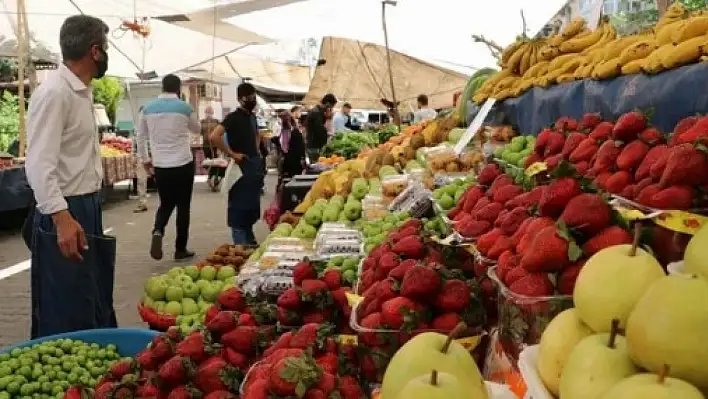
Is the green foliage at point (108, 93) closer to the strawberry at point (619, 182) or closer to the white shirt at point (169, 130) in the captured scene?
the white shirt at point (169, 130)

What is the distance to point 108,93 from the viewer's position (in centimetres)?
1895

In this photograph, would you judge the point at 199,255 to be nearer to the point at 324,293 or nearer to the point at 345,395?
the point at 324,293

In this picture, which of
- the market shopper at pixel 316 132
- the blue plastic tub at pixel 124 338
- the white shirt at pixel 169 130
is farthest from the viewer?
the market shopper at pixel 316 132

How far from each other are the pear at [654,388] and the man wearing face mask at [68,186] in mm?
3191

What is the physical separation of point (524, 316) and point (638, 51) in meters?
2.03

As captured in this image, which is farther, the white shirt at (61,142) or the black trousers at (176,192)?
the black trousers at (176,192)

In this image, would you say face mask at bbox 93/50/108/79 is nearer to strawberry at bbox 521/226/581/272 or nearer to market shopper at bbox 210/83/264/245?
strawberry at bbox 521/226/581/272

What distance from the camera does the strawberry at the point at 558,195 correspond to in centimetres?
200

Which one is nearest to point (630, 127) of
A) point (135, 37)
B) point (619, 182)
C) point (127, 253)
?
point (619, 182)

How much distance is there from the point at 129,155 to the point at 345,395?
1374 cm

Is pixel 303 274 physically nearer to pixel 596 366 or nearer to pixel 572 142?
pixel 572 142

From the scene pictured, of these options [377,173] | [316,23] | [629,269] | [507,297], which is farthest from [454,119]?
[316,23]

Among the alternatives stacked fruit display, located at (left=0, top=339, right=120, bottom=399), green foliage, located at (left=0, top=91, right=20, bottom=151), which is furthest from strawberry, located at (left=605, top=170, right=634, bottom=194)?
green foliage, located at (left=0, top=91, right=20, bottom=151)

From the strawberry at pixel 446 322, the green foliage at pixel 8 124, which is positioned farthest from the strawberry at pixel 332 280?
the green foliage at pixel 8 124
